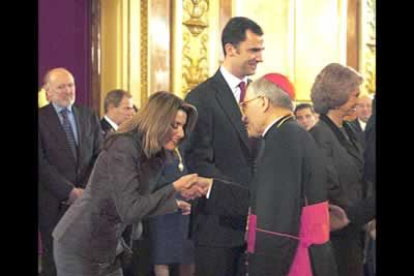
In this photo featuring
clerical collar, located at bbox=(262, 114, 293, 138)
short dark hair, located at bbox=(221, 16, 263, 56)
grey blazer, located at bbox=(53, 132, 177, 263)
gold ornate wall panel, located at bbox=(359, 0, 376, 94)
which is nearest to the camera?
grey blazer, located at bbox=(53, 132, 177, 263)

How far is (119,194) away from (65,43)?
68 cm

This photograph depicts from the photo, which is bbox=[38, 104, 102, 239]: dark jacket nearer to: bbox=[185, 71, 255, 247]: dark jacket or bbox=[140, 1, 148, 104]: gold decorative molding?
bbox=[140, 1, 148, 104]: gold decorative molding

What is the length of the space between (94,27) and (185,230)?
0.92 meters

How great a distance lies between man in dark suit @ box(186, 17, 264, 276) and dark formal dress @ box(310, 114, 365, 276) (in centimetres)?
35

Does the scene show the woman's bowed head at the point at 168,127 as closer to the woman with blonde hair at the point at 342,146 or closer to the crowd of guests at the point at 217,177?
the crowd of guests at the point at 217,177

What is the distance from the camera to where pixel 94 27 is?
3.20m

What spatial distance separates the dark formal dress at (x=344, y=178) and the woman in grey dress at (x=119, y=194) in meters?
0.62

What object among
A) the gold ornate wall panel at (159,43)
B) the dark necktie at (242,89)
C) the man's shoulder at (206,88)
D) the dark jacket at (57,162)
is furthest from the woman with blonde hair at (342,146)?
the dark jacket at (57,162)

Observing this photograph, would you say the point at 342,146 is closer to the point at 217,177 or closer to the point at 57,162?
the point at 217,177

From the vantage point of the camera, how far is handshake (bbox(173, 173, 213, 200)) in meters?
3.10

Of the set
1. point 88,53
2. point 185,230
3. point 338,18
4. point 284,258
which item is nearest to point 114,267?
point 185,230

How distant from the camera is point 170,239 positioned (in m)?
3.23

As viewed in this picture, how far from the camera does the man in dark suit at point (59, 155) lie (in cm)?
316

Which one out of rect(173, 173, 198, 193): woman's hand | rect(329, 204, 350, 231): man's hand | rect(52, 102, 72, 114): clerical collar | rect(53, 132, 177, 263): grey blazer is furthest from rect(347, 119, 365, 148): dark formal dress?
rect(52, 102, 72, 114): clerical collar
